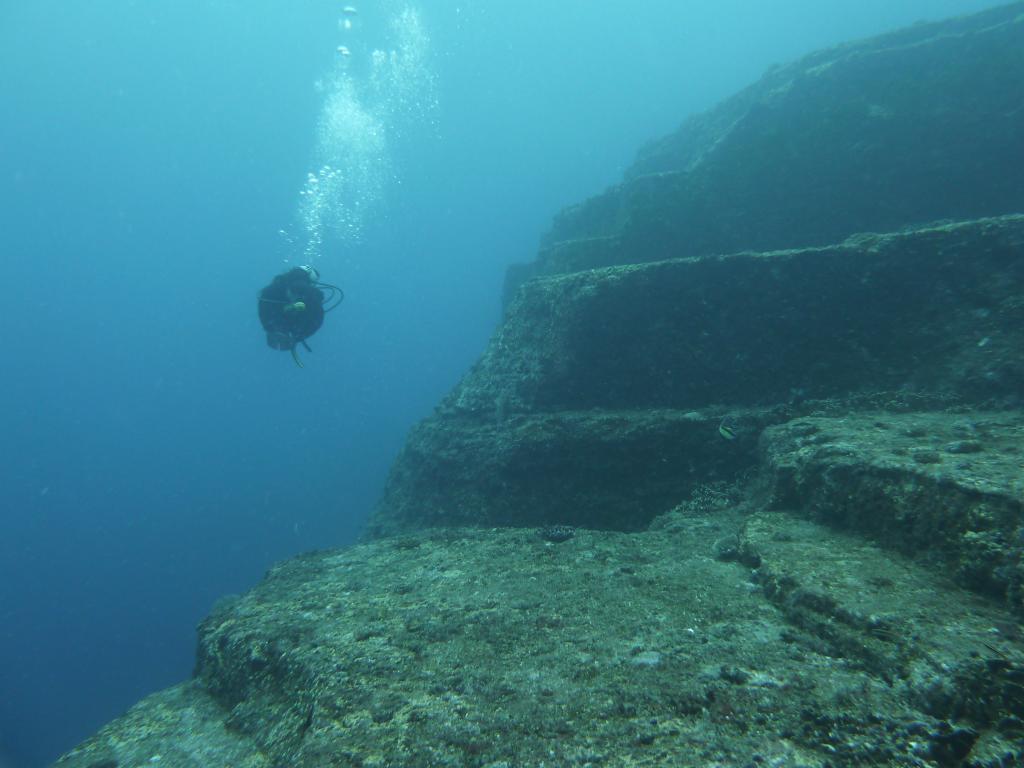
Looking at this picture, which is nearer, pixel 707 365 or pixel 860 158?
pixel 707 365

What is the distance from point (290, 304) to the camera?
9000mm

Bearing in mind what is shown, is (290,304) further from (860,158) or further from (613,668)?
(860,158)

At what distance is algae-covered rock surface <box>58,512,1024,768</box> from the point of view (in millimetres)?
2363

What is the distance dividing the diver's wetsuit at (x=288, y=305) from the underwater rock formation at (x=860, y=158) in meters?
7.24

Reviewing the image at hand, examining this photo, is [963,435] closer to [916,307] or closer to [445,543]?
[916,307]

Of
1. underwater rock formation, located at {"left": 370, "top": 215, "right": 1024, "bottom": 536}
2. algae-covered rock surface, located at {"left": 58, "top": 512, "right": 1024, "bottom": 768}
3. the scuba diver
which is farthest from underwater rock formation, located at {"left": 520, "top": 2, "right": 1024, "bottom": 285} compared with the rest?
algae-covered rock surface, located at {"left": 58, "top": 512, "right": 1024, "bottom": 768}

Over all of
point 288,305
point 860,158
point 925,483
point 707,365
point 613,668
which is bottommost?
point 613,668

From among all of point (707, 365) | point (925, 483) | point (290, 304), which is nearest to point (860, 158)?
point (707, 365)

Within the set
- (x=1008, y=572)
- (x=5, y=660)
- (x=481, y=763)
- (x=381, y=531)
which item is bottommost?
(x=5, y=660)

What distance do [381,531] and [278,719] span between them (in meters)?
5.80

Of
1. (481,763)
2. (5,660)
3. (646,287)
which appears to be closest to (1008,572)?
(481,763)

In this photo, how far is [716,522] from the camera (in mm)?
5555

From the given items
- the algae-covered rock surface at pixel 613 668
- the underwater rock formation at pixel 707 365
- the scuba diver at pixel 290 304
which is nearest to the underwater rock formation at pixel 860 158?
the underwater rock formation at pixel 707 365

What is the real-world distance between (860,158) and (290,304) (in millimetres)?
12030
